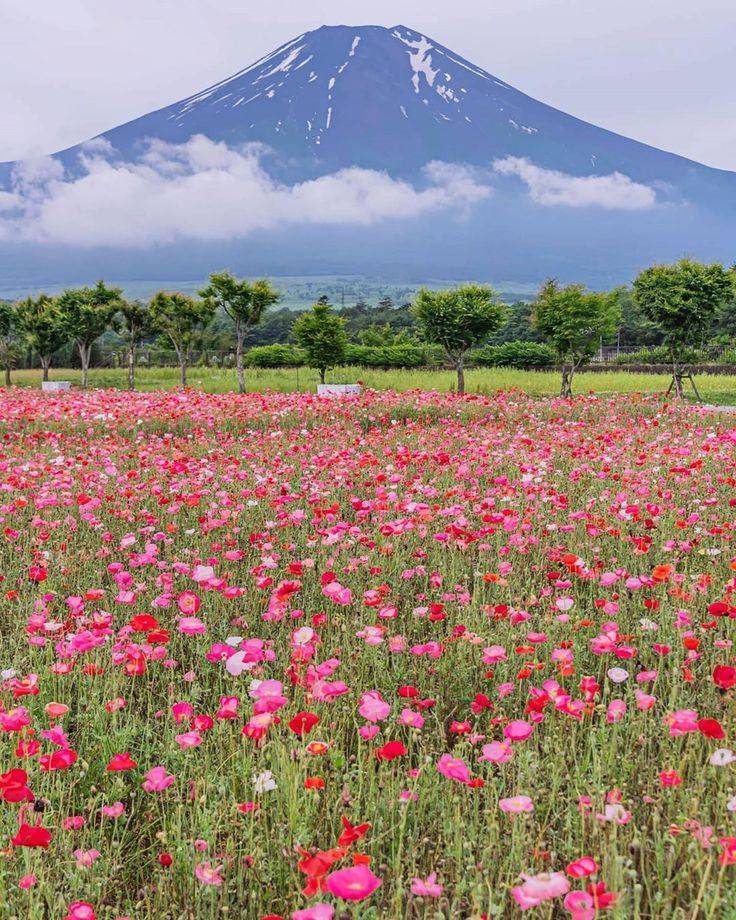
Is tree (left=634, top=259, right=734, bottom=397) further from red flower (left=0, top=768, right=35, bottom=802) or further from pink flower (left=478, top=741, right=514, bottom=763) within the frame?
red flower (left=0, top=768, right=35, bottom=802)

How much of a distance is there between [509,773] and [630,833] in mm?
477

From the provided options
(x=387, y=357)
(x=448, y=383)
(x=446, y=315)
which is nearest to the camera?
(x=446, y=315)

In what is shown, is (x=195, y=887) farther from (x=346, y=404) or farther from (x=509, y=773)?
(x=346, y=404)

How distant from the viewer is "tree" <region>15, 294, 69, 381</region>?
35194 mm

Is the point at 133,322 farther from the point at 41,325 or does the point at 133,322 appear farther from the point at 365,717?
the point at 365,717

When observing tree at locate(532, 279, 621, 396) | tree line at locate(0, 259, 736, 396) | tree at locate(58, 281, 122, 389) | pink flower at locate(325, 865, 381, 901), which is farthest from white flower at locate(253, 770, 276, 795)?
tree at locate(58, 281, 122, 389)

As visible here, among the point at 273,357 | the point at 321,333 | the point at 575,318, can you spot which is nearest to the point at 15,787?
the point at 575,318

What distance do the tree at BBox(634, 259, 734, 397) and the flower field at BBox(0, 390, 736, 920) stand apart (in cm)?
1862

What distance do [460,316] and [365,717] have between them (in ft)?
81.6

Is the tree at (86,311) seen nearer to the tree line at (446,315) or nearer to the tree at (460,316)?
the tree line at (446,315)

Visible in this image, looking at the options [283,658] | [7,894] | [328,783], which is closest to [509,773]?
[328,783]

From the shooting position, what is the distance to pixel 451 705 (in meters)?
3.17

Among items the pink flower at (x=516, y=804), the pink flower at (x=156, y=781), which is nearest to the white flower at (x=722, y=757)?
the pink flower at (x=516, y=804)

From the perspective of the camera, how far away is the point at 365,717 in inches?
92.5
